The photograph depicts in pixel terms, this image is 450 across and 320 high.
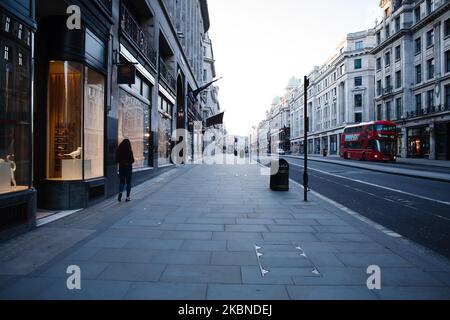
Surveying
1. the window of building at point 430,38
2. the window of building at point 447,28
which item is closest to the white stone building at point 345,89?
the window of building at point 430,38

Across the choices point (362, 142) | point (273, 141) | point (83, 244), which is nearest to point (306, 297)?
point (83, 244)

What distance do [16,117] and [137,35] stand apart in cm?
860

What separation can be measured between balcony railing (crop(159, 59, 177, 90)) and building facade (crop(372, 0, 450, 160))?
3045 centimetres

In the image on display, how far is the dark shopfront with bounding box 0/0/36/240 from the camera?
211 inches

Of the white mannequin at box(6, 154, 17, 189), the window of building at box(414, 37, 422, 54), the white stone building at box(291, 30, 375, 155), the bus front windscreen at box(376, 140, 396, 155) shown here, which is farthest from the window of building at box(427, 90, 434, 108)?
the white mannequin at box(6, 154, 17, 189)

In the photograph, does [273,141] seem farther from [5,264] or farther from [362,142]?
[5,264]

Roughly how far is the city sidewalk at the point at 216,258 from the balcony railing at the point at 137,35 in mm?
7495

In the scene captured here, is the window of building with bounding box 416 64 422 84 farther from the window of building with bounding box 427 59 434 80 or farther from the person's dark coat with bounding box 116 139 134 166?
the person's dark coat with bounding box 116 139 134 166

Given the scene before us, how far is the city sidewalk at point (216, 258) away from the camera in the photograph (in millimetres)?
3443

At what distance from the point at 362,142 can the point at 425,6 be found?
2035 centimetres

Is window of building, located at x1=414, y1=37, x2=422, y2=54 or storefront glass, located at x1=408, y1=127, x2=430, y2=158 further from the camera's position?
window of building, located at x1=414, y1=37, x2=422, y2=54

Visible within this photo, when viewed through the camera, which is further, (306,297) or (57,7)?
(57,7)

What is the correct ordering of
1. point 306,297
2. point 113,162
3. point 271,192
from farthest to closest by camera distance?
point 271,192
point 113,162
point 306,297

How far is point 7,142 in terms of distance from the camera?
5.76 m
